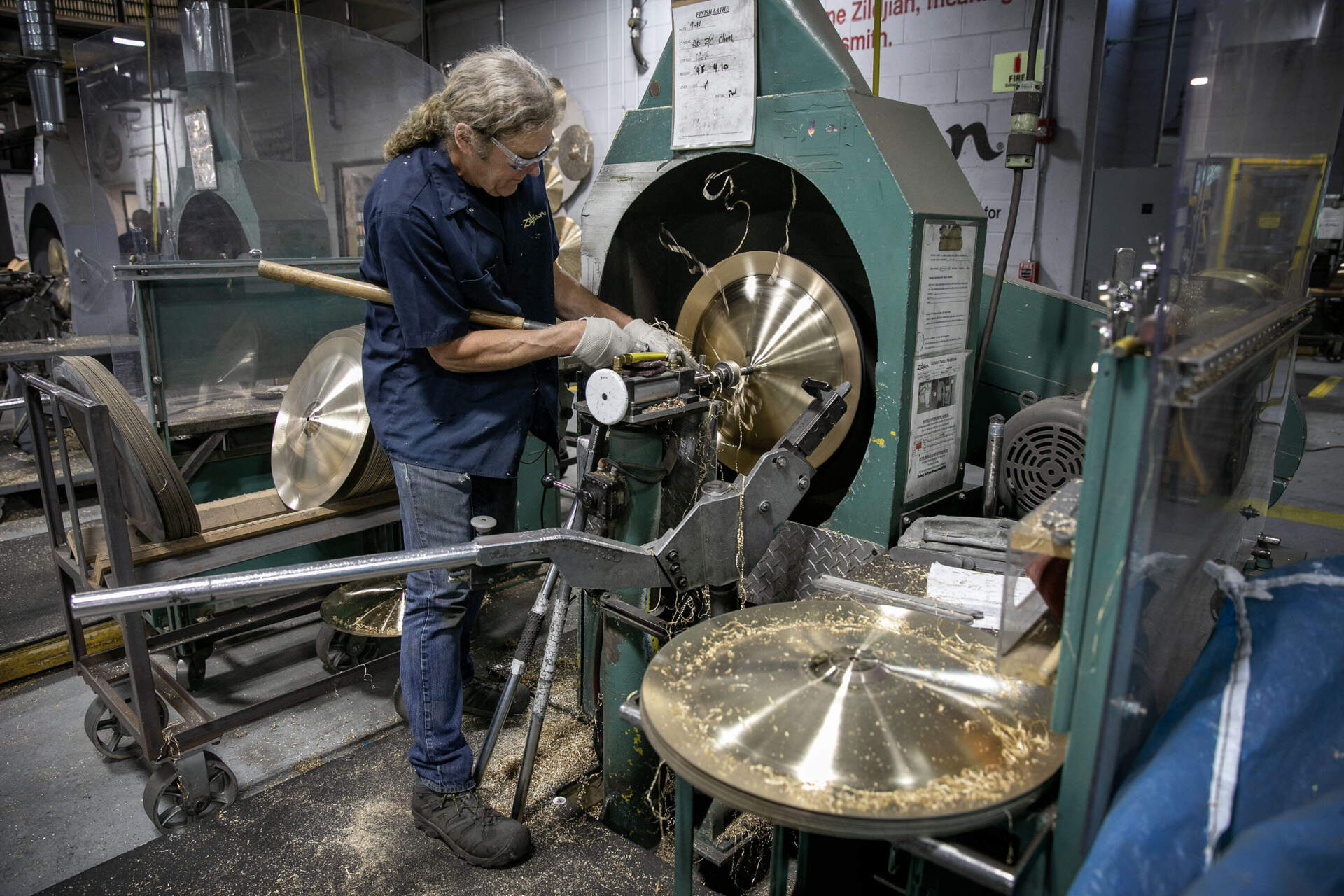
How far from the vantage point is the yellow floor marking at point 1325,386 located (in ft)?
19.6

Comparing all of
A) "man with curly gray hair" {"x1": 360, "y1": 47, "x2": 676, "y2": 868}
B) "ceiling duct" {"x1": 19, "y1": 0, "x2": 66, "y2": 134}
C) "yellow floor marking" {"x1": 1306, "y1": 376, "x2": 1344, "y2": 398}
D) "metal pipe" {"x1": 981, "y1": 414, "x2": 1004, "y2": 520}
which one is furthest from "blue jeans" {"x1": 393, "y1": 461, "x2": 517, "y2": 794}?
"yellow floor marking" {"x1": 1306, "y1": 376, "x2": 1344, "y2": 398}

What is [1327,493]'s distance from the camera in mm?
4121

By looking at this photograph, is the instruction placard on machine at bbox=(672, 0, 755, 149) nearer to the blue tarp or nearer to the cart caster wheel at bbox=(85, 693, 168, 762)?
the blue tarp

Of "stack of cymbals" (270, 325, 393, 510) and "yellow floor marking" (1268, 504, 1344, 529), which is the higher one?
"stack of cymbals" (270, 325, 393, 510)

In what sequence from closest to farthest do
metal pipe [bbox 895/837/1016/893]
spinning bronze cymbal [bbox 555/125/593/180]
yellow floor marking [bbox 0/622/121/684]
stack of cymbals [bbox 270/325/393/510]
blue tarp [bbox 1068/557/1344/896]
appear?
blue tarp [bbox 1068/557/1344/896], metal pipe [bbox 895/837/1016/893], stack of cymbals [bbox 270/325/393/510], yellow floor marking [bbox 0/622/121/684], spinning bronze cymbal [bbox 555/125/593/180]

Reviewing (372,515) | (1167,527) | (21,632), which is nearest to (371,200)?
(372,515)

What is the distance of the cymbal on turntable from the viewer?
34.6 inches

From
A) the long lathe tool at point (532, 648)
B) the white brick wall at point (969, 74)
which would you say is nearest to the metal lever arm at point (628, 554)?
the long lathe tool at point (532, 648)

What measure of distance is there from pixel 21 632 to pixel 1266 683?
345 centimetres

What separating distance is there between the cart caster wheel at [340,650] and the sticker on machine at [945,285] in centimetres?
205

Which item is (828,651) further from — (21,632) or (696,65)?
(21,632)

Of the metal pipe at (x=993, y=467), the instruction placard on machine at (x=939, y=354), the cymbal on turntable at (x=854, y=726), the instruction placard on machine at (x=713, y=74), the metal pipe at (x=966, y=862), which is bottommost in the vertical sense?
the metal pipe at (x=966, y=862)

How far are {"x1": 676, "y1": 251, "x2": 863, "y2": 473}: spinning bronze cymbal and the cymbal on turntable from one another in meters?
0.76

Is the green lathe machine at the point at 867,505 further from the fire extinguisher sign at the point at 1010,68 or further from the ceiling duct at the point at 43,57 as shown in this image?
the ceiling duct at the point at 43,57
